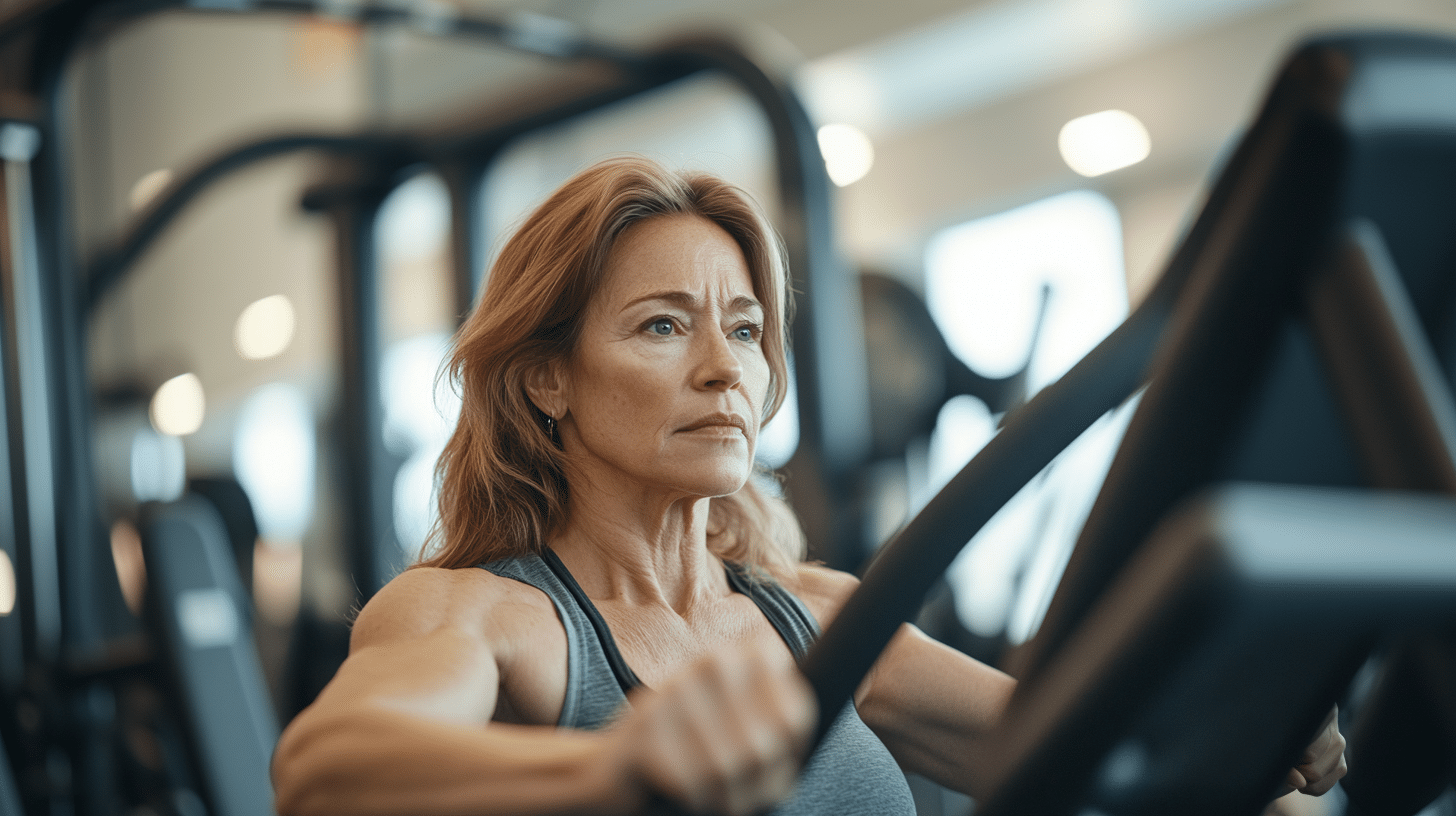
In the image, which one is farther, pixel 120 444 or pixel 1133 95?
pixel 120 444

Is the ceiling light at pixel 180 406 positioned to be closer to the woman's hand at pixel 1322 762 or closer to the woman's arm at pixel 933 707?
the woman's arm at pixel 933 707

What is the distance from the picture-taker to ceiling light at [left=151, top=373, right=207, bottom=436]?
611 cm

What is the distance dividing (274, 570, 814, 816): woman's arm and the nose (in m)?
0.19

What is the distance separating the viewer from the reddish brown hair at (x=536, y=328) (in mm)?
750

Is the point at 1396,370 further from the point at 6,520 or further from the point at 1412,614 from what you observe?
the point at 6,520

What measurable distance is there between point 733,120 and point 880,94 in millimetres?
648

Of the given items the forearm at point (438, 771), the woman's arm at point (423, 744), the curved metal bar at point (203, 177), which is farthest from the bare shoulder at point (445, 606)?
the curved metal bar at point (203, 177)

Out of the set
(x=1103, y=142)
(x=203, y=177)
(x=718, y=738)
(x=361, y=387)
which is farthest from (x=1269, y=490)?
(x=1103, y=142)

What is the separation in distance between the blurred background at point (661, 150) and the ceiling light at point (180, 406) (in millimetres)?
18

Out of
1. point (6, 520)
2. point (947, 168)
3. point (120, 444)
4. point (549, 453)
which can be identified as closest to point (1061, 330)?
point (947, 168)

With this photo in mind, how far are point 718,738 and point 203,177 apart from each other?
290 cm

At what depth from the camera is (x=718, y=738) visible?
435 millimetres

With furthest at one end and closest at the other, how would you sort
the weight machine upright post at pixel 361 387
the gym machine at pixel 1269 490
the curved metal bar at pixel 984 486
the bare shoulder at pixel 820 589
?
1. the weight machine upright post at pixel 361 387
2. the bare shoulder at pixel 820 589
3. the curved metal bar at pixel 984 486
4. the gym machine at pixel 1269 490

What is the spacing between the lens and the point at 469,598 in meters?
0.68
